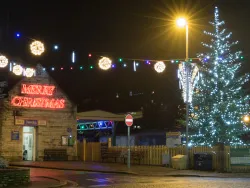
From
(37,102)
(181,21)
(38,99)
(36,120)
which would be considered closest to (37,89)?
(38,99)

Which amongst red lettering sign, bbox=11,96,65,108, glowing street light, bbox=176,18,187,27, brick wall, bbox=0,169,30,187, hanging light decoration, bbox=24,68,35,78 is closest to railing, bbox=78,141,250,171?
red lettering sign, bbox=11,96,65,108

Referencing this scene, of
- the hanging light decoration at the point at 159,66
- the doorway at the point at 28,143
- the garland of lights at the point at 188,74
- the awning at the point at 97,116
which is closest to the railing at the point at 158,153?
the awning at the point at 97,116

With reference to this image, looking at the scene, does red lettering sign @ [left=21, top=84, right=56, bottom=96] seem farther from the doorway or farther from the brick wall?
the brick wall

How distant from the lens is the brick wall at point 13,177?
1728cm

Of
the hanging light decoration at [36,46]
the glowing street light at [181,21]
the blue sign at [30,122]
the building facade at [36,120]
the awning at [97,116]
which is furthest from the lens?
the awning at [97,116]

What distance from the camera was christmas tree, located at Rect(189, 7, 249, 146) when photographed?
3253cm

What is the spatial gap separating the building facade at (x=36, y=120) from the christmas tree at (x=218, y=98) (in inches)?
454

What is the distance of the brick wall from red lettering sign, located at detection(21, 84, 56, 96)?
18935 millimetres

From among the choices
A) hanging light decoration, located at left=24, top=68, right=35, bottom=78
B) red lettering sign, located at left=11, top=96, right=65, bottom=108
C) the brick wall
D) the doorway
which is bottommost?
the brick wall

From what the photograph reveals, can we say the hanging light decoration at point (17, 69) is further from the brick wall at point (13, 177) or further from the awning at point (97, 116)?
the brick wall at point (13, 177)

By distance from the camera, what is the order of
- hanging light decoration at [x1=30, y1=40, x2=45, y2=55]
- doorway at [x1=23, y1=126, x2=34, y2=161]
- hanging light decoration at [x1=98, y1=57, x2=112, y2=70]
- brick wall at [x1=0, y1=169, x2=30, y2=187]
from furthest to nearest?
doorway at [x1=23, y1=126, x2=34, y2=161]
hanging light decoration at [x1=98, y1=57, x2=112, y2=70]
hanging light decoration at [x1=30, y1=40, x2=45, y2=55]
brick wall at [x1=0, y1=169, x2=30, y2=187]

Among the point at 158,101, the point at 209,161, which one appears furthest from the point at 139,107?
the point at 209,161

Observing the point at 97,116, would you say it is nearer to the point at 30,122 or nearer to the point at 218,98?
the point at 30,122

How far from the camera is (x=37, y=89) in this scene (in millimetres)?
37031
